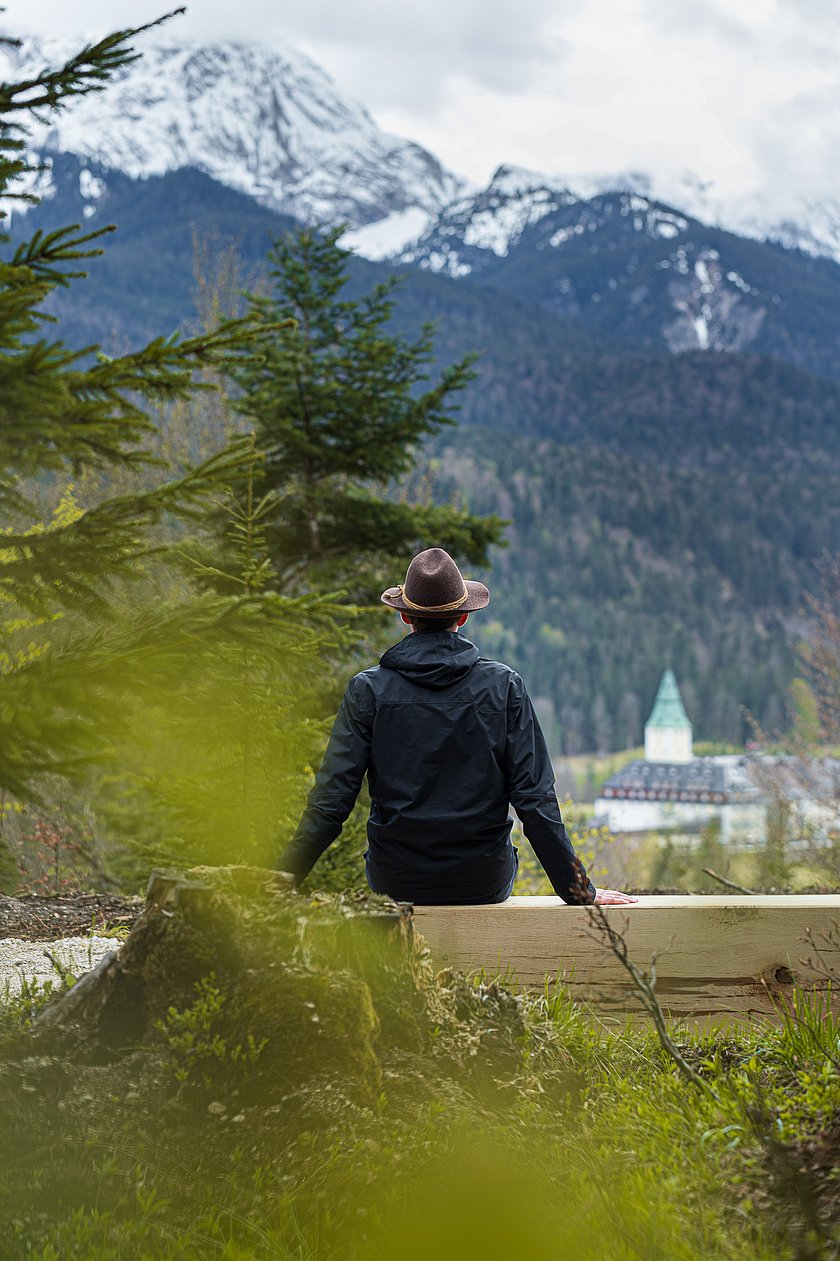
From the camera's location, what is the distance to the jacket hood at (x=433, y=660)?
333cm

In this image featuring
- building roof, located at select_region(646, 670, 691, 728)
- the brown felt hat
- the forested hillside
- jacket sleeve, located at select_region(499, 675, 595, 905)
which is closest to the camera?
jacket sleeve, located at select_region(499, 675, 595, 905)

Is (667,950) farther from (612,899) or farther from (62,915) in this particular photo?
(62,915)

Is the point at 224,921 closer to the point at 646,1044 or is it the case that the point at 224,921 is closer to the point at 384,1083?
the point at 384,1083

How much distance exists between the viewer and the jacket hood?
333 cm

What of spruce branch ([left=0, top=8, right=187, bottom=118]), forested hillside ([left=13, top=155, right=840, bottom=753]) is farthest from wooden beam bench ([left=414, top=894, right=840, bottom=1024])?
forested hillside ([left=13, top=155, right=840, bottom=753])

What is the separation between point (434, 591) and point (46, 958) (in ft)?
5.24

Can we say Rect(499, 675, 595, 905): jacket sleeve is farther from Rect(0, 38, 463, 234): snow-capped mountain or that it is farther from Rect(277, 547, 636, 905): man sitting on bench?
Rect(0, 38, 463, 234): snow-capped mountain

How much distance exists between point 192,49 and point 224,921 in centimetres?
18203

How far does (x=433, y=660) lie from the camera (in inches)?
132

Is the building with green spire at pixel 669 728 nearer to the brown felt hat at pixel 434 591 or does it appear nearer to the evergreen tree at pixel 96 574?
the brown felt hat at pixel 434 591

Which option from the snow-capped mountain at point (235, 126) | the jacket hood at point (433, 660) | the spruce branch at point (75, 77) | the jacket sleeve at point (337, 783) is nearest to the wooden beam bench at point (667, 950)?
the jacket sleeve at point (337, 783)

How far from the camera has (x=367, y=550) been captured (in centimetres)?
1123

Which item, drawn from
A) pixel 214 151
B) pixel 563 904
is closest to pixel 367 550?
pixel 563 904

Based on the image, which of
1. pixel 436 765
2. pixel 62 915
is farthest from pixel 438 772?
pixel 62 915
